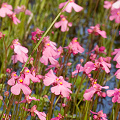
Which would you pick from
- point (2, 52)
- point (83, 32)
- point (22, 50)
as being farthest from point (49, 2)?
point (22, 50)

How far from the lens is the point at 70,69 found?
3.01 meters

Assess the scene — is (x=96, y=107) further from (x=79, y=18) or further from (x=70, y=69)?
(x=79, y=18)

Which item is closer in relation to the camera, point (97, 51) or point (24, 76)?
point (24, 76)

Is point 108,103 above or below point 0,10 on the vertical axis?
below

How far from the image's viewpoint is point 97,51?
217 cm

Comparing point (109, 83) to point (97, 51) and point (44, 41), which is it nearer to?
point (97, 51)

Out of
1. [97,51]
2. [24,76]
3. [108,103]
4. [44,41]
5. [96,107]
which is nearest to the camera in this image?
[24,76]

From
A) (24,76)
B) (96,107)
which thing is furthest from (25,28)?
(24,76)

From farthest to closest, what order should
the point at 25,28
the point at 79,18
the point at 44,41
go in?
the point at 79,18 → the point at 25,28 → the point at 44,41

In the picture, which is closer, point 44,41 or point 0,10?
point 44,41

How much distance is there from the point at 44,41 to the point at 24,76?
26cm

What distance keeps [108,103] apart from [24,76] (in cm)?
126

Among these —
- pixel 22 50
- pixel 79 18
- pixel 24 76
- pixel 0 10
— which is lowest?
pixel 24 76

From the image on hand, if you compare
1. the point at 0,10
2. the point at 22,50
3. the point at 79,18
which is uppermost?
the point at 79,18
